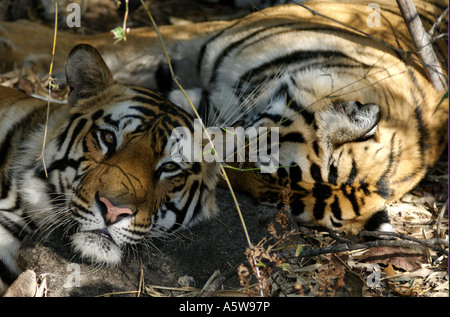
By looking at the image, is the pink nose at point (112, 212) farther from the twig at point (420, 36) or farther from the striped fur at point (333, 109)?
the twig at point (420, 36)

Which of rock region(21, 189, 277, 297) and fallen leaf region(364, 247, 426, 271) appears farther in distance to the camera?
fallen leaf region(364, 247, 426, 271)

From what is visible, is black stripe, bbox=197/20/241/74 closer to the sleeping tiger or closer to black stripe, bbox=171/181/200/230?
the sleeping tiger

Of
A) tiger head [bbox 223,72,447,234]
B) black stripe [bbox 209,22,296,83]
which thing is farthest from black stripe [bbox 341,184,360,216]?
black stripe [bbox 209,22,296,83]

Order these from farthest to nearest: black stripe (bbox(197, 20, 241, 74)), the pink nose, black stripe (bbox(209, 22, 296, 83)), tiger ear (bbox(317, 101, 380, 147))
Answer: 1. black stripe (bbox(197, 20, 241, 74))
2. black stripe (bbox(209, 22, 296, 83))
3. tiger ear (bbox(317, 101, 380, 147))
4. the pink nose

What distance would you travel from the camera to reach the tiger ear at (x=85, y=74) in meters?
2.16

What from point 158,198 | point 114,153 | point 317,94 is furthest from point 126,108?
point 317,94

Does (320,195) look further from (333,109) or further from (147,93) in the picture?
(147,93)

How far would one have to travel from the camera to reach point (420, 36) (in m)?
2.47

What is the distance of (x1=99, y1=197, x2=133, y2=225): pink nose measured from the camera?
73.0 inches

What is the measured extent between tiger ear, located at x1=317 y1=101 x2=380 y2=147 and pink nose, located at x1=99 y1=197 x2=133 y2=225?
2.99 feet

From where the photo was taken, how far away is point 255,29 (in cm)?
306

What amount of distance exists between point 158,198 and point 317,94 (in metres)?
0.85

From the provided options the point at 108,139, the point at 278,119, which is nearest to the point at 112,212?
the point at 108,139
